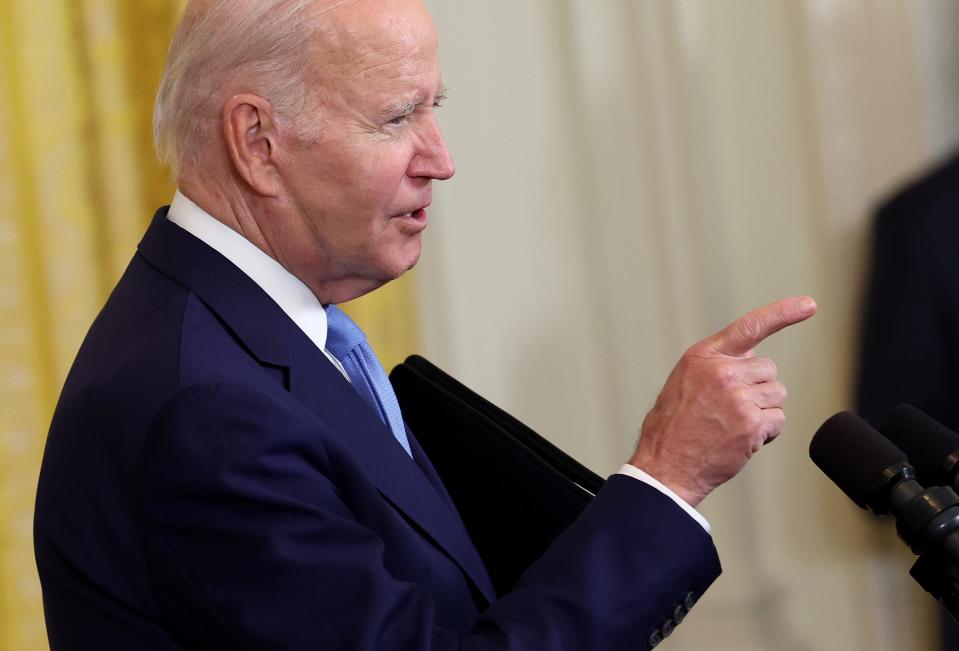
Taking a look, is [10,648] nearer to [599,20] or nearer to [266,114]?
[266,114]

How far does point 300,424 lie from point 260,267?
23cm

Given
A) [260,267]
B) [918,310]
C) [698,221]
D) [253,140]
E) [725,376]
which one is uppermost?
[253,140]

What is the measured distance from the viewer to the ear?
1.17 meters

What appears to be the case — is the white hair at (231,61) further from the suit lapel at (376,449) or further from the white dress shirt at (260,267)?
the suit lapel at (376,449)

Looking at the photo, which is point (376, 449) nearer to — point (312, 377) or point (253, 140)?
point (312, 377)

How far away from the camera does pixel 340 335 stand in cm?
126

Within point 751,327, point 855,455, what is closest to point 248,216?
point 751,327

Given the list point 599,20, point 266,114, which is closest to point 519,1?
point 599,20

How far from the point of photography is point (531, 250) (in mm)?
2545

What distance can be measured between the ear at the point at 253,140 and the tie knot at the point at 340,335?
15 cm

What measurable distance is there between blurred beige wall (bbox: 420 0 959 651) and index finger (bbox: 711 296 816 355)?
1.40 meters

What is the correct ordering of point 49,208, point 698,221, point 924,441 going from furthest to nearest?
point 698,221 → point 49,208 → point 924,441

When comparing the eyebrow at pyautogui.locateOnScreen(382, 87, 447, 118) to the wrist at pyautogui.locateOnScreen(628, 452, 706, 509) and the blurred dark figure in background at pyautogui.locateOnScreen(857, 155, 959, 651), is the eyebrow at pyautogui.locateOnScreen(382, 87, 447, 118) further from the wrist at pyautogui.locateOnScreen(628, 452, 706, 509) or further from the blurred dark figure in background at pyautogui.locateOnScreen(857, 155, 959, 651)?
the blurred dark figure in background at pyautogui.locateOnScreen(857, 155, 959, 651)

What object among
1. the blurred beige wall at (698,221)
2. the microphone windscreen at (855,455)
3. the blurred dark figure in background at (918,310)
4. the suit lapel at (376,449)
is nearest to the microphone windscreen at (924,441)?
the microphone windscreen at (855,455)
